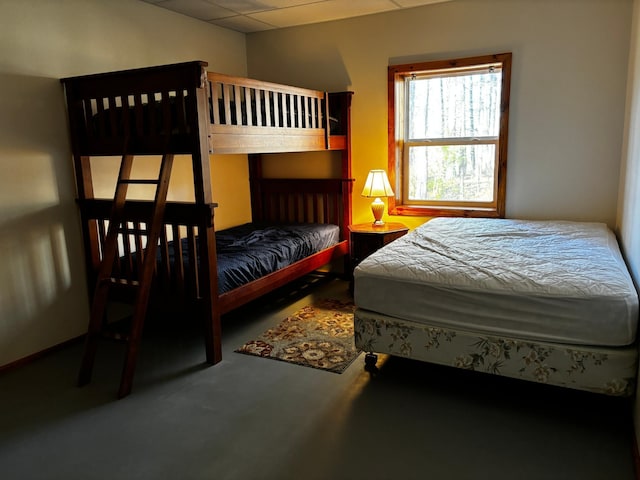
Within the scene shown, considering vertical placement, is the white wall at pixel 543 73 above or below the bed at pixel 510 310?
above

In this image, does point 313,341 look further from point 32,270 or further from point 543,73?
point 543,73

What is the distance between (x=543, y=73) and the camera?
380cm

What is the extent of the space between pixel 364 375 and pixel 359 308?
15.6 inches

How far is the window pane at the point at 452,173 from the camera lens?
4238mm

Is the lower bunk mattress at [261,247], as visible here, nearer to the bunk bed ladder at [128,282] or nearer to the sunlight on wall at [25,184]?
the bunk bed ladder at [128,282]

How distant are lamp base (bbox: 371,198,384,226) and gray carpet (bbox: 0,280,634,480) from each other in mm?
1760

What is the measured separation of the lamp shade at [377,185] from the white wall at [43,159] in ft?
7.14

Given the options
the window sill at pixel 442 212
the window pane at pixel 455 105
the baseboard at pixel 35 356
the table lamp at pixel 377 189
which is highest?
the window pane at pixel 455 105

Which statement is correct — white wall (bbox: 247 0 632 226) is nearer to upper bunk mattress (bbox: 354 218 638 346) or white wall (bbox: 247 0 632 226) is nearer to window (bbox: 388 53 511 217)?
window (bbox: 388 53 511 217)

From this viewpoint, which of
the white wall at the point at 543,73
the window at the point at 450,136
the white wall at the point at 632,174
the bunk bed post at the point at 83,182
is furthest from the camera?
the window at the point at 450,136

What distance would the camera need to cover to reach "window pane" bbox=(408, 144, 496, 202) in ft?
13.9

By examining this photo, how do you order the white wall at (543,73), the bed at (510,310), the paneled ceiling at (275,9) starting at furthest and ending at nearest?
the paneled ceiling at (275,9), the white wall at (543,73), the bed at (510,310)

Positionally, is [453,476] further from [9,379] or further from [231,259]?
[9,379]

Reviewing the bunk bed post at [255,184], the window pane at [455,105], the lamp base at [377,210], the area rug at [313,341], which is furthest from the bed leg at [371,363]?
the bunk bed post at [255,184]
